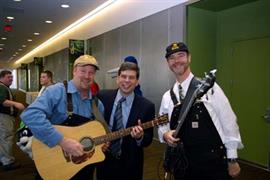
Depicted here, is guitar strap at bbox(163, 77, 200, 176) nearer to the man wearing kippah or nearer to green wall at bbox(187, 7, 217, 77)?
the man wearing kippah

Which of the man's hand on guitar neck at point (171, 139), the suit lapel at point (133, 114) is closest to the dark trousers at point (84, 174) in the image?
the suit lapel at point (133, 114)

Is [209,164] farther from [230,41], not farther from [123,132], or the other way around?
[230,41]

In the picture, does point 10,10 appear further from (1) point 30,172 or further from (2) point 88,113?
(2) point 88,113

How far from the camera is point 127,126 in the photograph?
1876 mm

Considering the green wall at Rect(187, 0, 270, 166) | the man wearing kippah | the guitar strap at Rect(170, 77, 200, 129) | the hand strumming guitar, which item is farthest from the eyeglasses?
the green wall at Rect(187, 0, 270, 166)

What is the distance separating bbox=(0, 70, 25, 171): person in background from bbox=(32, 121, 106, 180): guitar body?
2205 mm

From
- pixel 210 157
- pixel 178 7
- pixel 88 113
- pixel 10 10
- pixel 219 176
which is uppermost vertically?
pixel 10 10

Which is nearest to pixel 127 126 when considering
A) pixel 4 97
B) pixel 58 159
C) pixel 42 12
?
pixel 58 159

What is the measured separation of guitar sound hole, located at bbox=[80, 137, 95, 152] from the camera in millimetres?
1814

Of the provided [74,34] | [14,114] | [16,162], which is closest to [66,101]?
[14,114]

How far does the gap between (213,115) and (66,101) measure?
3.24 feet

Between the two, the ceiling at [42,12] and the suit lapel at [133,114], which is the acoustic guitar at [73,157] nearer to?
the suit lapel at [133,114]

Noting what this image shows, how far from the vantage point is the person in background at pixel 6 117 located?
3.71m

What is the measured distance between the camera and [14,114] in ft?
12.6
